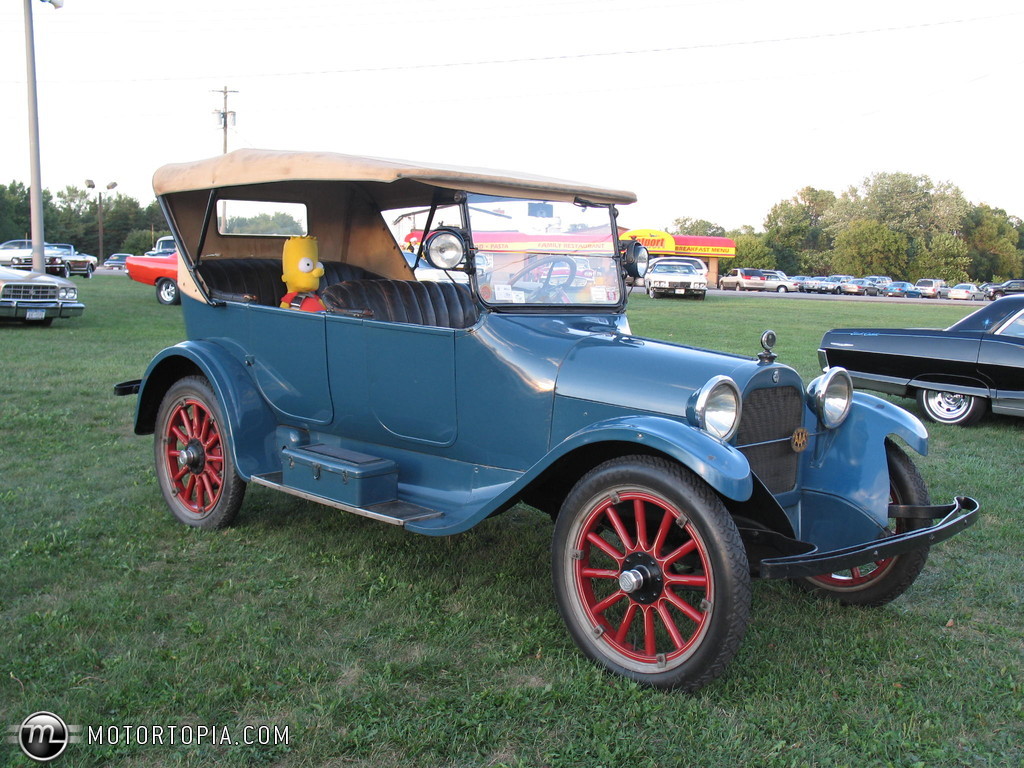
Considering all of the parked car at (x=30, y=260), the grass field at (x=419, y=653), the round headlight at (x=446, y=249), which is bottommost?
the grass field at (x=419, y=653)

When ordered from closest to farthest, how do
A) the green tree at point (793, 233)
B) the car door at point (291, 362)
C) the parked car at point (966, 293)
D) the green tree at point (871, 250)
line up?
the car door at point (291, 362)
the parked car at point (966, 293)
the green tree at point (871, 250)
the green tree at point (793, 233)

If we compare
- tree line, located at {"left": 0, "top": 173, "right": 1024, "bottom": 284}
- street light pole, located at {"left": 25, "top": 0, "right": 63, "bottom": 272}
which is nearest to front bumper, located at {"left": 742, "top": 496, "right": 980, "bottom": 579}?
street light pole, located at {"left": 25, "top": 0, "right": 63, "bottom": 272}

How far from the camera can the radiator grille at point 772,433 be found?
3.46 meters

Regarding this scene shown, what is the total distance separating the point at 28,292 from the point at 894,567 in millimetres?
14228

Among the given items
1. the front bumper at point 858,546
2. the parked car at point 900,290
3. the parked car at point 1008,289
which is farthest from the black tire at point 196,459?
the parked car at point 900,290

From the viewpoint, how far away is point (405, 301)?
4828 millimetres

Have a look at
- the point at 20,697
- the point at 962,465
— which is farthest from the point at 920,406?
the point at 20,697

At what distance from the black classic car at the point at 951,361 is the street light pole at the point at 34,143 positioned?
15.4 metres

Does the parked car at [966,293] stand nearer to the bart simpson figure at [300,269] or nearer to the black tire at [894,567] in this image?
the black tire at [894,567]

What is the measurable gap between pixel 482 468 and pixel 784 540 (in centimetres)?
137

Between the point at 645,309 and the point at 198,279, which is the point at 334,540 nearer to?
the point at 198,279

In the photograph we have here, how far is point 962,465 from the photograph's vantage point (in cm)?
639

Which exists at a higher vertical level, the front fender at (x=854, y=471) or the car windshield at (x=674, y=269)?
the car windshield at (x=674, y=269)

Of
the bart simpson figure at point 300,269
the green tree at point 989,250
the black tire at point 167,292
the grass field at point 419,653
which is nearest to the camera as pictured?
the grass field at point 419,653
